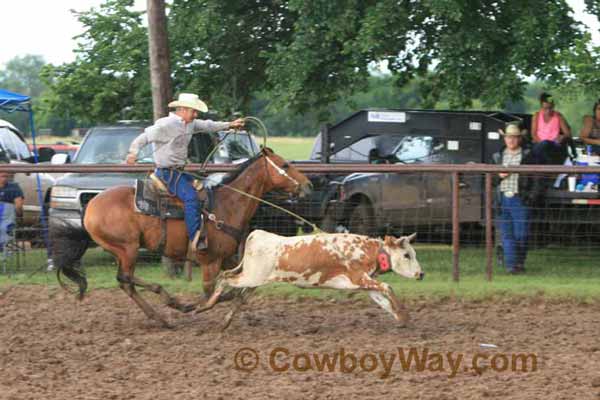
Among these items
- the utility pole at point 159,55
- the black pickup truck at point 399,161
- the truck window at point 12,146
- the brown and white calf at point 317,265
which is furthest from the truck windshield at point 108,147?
the brown and white calf at point 317,265

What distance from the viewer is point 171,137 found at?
9.31 m

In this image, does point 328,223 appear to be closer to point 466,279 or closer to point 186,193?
point 466,279

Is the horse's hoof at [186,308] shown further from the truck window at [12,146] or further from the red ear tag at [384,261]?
the truck window at [12,146]

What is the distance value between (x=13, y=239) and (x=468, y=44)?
263 inches

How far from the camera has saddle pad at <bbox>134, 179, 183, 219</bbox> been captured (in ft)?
30.7

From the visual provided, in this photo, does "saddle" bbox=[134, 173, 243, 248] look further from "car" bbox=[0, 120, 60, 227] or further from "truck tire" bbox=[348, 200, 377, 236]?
"car" bbox=[0, 120, 60, 227]

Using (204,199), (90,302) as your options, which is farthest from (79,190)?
(204,199)

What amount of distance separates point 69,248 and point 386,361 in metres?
3.73

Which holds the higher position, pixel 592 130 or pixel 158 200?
pixel 592 130

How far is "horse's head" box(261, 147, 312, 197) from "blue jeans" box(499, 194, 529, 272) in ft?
11.3

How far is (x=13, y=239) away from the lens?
12.2 metres

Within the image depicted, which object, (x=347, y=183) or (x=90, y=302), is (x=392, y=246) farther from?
(x=347, y=183)

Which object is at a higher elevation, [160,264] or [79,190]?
[79,190]

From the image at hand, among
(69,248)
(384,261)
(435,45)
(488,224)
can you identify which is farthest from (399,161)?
(69,248)
